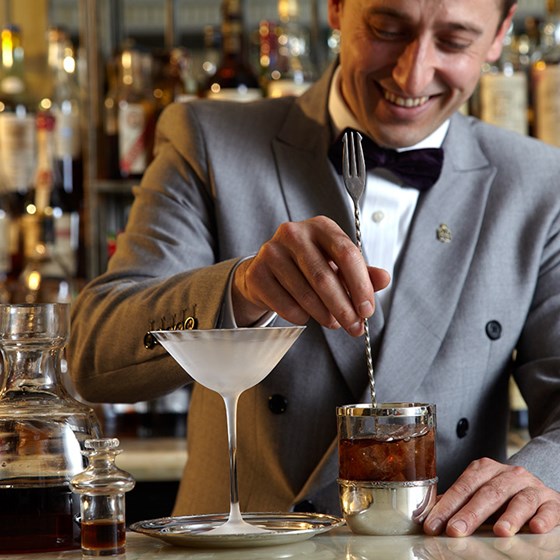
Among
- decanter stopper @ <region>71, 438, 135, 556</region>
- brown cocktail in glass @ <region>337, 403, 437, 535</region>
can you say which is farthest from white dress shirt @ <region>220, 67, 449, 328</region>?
decanter stopper @ <region>71, 438, 135, 556</region>

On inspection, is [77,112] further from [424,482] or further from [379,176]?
[424,482]

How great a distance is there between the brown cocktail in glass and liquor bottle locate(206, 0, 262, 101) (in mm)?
1806

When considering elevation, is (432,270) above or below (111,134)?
below

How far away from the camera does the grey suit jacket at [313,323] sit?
1.74m

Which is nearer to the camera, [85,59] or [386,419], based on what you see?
[386,419]

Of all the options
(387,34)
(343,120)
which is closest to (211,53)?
(343,120)

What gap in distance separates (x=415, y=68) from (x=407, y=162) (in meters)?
0.21

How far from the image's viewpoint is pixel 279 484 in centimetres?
174

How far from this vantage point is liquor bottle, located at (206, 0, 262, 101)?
290 cm

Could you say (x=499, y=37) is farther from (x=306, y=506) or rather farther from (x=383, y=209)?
(x=306, y=506)

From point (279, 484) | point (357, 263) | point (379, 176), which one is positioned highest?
point (379, 176)

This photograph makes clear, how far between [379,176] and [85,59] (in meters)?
Result: 1.35

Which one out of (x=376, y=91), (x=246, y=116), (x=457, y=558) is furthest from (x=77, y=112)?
(x=457, y=558)

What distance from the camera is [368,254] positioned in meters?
1.88
